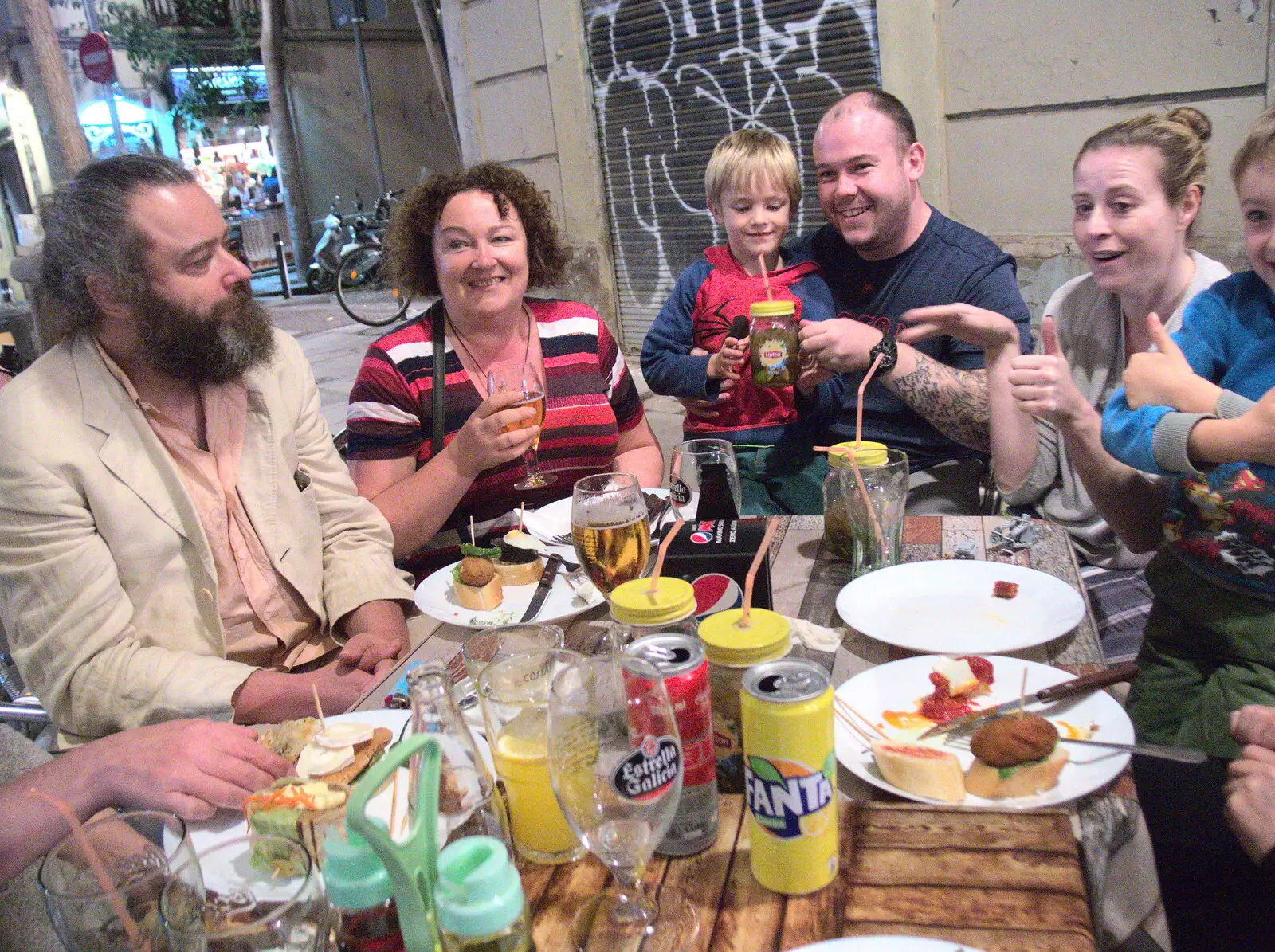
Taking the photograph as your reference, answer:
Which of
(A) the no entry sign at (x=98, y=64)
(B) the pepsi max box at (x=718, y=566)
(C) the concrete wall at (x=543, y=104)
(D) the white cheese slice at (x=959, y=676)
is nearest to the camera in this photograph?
(D) the white cheese slice at (x=959, y=676)

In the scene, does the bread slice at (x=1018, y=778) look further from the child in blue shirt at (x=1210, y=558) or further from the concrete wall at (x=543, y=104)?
the concrete wall at (x=543, y=104)

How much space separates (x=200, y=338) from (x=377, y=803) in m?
1.28


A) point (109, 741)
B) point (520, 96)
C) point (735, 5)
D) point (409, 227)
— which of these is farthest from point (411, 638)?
point (520, 96)

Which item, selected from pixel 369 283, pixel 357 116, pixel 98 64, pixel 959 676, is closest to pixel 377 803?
pixel 959 676

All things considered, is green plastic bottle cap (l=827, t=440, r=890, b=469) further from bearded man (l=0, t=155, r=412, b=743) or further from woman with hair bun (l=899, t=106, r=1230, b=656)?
bearded man (l=0, t=155, r=412, b=743)

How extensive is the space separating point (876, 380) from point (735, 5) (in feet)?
12.2

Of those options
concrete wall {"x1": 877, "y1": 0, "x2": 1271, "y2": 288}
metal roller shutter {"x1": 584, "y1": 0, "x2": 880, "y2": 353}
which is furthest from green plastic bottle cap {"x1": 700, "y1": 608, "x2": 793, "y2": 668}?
metal roller shutter {"x1": 584, "y1": 0, "x2": 880, "y2": 353}

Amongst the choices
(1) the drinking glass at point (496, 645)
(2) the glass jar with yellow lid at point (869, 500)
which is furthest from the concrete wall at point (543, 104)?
(1) the drinking glass at point (496, 645)

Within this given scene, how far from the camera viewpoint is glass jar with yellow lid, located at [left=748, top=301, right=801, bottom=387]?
2504 mm

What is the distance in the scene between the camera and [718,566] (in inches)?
60.8

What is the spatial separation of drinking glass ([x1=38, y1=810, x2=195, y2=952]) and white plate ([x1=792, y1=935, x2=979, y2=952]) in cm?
62

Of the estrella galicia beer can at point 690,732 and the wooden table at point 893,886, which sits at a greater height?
the estrella galicia beer can at point 690,732

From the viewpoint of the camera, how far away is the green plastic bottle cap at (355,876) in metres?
0.85

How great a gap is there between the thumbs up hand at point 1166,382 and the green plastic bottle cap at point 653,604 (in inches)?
43.5
